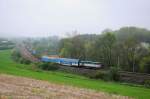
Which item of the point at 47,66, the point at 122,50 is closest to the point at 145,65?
the point at 122,50

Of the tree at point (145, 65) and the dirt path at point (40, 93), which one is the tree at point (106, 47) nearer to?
the tree at point (145, 65)

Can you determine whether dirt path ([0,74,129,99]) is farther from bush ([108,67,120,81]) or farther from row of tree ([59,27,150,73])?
row of tree ([59,27,150,73])

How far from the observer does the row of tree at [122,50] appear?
50.7 m

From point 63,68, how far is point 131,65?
50.6 feet

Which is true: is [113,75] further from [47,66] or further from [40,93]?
[40,93]

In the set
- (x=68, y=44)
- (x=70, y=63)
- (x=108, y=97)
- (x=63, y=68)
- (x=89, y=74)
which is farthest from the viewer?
(x=68, y=44)

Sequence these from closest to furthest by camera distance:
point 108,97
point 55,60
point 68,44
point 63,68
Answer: point 108,97 < point 63,68 < point 55,60 < point 68,44

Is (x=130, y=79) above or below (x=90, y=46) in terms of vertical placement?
below

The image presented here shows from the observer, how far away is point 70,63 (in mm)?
54031

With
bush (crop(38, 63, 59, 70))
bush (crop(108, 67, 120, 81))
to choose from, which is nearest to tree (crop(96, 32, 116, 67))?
bush (crop(38, 63, 59, 70))

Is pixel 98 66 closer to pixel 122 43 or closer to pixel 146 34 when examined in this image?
pixel 122 43

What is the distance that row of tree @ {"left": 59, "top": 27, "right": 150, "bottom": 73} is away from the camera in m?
50.7

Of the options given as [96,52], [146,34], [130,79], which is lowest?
[130,79]

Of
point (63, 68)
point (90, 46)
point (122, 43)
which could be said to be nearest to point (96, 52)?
point (90, 46)
